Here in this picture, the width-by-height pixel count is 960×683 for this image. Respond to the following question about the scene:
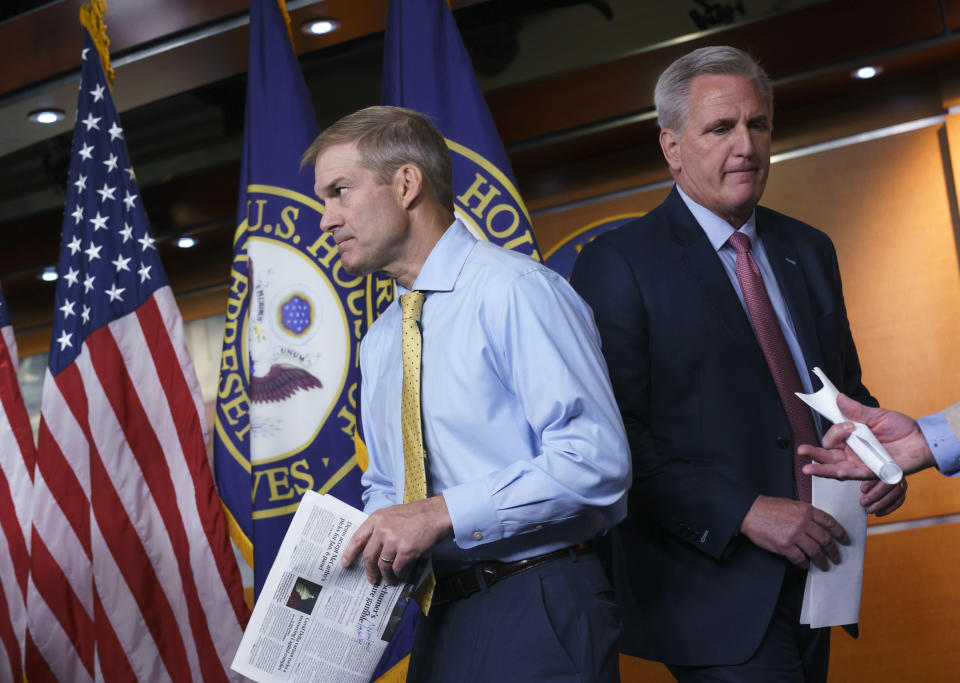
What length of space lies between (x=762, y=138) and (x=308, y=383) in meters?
1.54

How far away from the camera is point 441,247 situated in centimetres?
170

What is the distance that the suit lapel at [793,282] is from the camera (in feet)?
6.57

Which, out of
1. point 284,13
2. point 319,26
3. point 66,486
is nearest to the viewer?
point 66,486

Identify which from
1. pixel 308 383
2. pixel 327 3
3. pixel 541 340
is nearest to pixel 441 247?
pixel 541 340

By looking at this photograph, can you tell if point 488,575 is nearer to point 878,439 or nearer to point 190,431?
point 878,439

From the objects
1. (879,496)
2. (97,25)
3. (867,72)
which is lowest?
(879,496)

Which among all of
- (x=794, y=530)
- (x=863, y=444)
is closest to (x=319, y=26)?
(x=794, y=530)

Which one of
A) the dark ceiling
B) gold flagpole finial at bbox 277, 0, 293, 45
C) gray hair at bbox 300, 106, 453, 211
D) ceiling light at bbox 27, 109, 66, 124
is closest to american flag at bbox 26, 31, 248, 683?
gold flagpole finial at bbox 277, 0, 293, 45

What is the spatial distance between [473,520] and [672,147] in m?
1.05

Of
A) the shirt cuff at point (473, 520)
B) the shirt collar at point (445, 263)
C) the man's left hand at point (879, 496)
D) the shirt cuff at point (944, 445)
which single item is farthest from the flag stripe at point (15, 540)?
the shirt cuff at point (944, 445)

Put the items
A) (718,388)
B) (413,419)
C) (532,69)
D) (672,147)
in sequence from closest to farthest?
(413,419), (718,388), (672,147), (532,69)

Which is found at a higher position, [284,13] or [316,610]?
[284,13]

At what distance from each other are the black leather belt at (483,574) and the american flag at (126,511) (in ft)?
5.44

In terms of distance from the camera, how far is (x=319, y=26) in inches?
140
